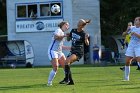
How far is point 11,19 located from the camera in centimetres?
4828

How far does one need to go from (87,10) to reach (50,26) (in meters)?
3.90

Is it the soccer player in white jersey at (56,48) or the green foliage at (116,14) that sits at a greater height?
the green foliage at (116,14)

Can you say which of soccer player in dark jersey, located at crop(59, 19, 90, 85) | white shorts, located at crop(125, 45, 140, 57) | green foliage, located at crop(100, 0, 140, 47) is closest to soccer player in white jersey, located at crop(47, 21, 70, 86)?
soccer player in dark jersey, located at crop(59, 19, 90, 85)

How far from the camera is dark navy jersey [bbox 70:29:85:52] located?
16891 millimetres

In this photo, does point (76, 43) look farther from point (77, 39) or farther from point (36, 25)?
point (36, 25)

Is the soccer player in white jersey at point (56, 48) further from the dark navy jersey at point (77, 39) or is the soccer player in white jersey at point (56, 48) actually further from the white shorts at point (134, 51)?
the white shorts at point (134, 51)

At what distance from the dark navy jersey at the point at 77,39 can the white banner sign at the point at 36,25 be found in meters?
29.9

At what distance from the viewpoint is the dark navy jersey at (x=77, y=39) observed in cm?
1689

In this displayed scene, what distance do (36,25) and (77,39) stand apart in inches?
1209

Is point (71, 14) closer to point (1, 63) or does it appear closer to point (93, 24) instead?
point (93, 24)

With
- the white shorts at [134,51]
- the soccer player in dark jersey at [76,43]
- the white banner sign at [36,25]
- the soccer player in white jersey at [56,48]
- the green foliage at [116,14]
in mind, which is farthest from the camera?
the green foliage at [116,14]

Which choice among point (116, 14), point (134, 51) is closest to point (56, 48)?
point (134, 51)

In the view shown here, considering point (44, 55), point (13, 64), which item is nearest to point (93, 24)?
Result: point (44, 55)

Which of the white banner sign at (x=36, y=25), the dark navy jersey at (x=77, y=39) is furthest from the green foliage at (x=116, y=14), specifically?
the dark navy jersey at (x=77, y=39)
